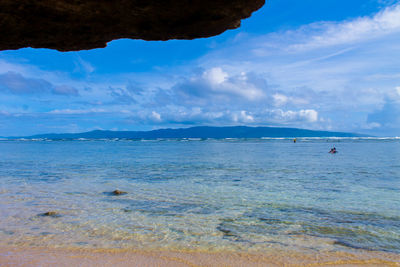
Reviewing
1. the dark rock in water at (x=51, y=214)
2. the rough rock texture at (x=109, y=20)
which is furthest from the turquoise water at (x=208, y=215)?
the rough rock texture at (x=109, y=20)

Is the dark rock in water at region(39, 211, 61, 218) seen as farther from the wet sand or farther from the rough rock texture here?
the rough rock texture

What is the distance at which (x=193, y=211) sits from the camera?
33.8 ft

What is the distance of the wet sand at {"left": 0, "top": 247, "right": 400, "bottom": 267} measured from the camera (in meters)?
5.97

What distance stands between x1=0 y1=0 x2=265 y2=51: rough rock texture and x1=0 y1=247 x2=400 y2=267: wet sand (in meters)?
4.61

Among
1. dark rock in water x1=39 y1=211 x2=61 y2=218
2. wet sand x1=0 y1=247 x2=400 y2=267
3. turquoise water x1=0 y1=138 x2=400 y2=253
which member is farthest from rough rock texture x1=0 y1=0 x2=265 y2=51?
dark rock in water x1=39 y1=211 x2=61 y2=218

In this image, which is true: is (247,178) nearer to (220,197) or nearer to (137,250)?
(220,197)

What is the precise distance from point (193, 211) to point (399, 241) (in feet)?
20.8

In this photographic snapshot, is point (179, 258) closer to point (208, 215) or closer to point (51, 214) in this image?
point (208, 215)

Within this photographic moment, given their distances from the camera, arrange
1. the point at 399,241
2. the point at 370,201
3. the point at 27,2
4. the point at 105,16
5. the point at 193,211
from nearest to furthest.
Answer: the point at 27,2 < the point at 105,16 < the point at 399,241 < the point at 193,211 < the point at 370,201

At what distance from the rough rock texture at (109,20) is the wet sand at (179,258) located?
461 centimetres

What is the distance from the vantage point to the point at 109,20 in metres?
3.75

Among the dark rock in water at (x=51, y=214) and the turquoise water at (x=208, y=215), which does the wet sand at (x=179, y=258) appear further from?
the dark rock in water at (x=51, y=214)

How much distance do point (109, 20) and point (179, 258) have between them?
5.15m

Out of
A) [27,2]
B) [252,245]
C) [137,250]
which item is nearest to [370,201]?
[252,245]
